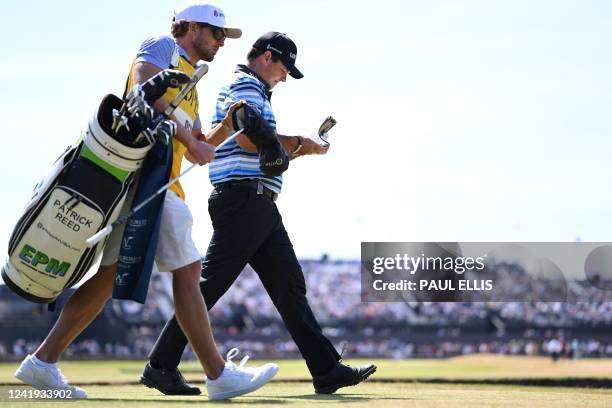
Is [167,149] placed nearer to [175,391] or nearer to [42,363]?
[42,363]

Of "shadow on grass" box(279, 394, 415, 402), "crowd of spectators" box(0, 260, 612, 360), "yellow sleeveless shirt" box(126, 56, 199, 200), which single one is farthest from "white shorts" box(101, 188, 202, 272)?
"crowd of spectators" box(0, 260, 612, 360)

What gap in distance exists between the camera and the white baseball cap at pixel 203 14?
6.25m

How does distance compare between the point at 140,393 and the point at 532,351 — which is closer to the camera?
the point at 140,393

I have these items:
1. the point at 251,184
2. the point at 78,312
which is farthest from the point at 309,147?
the point at 78,312

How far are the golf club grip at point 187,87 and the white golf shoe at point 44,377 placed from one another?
149cm

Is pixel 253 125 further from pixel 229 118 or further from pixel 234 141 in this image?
pixel 234 141

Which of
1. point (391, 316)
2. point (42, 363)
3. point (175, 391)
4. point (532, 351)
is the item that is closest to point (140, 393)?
point (175, 391)

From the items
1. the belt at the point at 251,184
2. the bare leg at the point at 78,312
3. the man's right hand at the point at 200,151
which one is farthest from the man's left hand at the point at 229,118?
the bare leg at the point at 78,312

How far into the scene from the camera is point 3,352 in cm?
4588

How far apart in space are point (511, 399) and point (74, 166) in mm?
2713

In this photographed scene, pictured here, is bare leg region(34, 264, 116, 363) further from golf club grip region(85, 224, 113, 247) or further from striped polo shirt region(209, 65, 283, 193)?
striped polo shirt region(209, 65, 283, 193)

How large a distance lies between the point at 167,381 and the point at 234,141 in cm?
145

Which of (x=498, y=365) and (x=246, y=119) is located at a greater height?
(x=246, y=119)

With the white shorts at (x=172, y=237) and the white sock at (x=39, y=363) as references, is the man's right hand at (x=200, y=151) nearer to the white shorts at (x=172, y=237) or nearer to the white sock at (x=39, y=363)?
the white shorts at (x=172, y=237)
